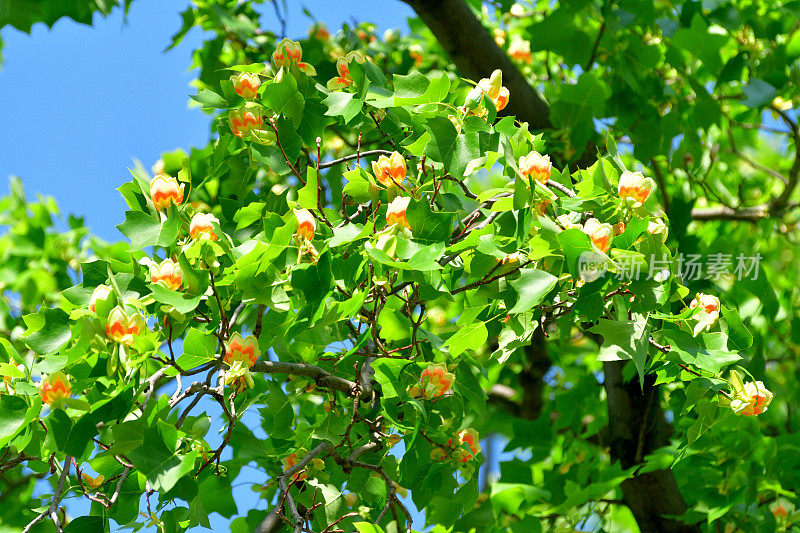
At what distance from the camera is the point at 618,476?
1.59 m

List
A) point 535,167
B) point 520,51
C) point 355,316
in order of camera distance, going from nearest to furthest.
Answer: point 535,167
point 355,316
point 520,51

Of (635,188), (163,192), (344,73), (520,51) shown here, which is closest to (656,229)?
(635,188)

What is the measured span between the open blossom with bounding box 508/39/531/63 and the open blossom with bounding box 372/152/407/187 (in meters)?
1.83

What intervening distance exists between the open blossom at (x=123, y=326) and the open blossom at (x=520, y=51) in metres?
2.13

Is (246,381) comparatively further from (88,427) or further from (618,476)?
(618,476)

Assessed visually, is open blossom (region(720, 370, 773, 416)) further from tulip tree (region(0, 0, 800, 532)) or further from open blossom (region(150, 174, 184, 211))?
open blossom (region(150, 174, 184, 211))

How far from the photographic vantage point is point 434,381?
3.35 feet

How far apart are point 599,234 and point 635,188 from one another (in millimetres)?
101

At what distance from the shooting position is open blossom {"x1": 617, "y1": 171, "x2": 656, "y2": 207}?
93 centimetres

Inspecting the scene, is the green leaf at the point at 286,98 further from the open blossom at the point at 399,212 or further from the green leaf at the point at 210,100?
the open blossom at the point at 399,212

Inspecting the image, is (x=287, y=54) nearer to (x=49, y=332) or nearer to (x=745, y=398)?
(x=49, y=332)

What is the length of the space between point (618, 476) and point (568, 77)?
180 centimetres

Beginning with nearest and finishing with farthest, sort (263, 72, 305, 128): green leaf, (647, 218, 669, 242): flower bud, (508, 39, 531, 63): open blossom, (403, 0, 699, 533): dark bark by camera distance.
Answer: (647, 218, 669, 242): flower bud, (263, 72, 305, 128): green leaf, (403, 0, 699, 533): dark bark, (508, 39, 531, 63): open blossom

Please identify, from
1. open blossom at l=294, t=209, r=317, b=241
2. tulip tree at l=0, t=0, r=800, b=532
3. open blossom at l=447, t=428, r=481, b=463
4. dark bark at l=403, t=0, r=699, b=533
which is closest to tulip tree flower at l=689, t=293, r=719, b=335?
tulip tree at l=0, t=0, r=800, b=532
